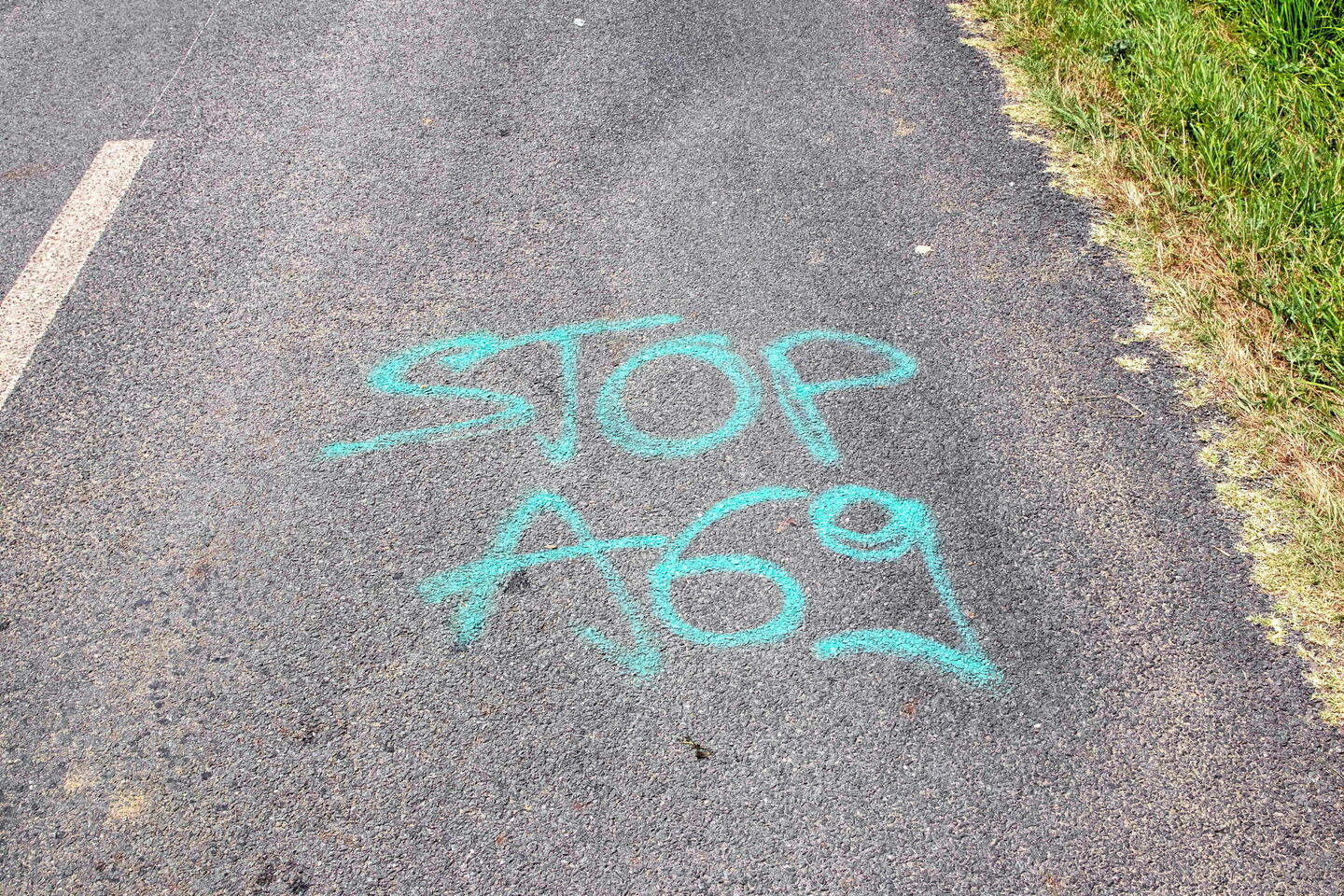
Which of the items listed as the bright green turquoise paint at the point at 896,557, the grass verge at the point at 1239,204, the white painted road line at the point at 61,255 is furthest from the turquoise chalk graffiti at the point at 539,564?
the white painted road line at the point at 61,255

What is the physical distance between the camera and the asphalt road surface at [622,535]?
2.52 m

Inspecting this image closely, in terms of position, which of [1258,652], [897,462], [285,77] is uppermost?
[285,77]

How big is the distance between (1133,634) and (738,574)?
1058 mm

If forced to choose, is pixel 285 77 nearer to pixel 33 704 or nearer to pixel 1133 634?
pixel 33 704

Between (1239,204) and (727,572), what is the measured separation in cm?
255

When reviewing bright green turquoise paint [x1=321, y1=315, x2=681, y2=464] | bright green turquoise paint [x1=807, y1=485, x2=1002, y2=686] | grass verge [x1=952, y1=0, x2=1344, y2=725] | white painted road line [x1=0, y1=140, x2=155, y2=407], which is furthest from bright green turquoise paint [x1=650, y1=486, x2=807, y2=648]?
white painted road line [x1=0, y1=140, x2=155, y2=407]

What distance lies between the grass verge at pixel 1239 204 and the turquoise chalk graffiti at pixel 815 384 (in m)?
0.89

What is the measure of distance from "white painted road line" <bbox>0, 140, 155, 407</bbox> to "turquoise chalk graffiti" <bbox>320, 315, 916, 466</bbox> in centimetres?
138

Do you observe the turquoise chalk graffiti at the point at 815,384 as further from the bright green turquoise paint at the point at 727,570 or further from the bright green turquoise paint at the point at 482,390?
the bright green turquoise paint at the point at 482,390

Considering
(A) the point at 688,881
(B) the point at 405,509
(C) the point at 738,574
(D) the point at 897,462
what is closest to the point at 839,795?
(A) the point at 688,881

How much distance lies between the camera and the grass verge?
3076 mm

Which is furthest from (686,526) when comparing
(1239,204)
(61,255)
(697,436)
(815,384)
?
(61,255)

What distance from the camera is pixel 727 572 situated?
3.04 m

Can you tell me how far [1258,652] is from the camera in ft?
9.14
